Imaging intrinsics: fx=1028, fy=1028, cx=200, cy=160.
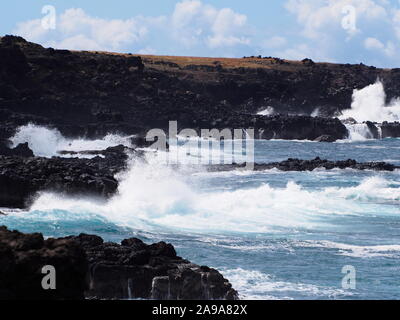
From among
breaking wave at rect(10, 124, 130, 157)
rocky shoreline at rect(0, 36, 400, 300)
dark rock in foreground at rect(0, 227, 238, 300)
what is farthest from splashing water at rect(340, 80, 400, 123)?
dark rock in foreground at rect(0, 227, 238, 300)

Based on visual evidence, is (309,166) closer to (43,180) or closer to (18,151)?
(18,151)

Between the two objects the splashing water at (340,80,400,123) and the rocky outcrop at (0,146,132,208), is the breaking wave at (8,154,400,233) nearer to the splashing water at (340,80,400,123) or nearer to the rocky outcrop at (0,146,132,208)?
the rocky outcrop at (0,146,132,208)

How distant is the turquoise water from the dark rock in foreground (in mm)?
→ 1584

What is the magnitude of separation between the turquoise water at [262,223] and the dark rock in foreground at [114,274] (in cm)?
158

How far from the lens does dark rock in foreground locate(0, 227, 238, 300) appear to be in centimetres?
1519

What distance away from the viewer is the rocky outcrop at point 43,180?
→ 3106 cm

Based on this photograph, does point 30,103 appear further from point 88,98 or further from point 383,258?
point 383,258

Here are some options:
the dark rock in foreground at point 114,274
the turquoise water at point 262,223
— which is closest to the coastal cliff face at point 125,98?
the turquoise water at point 262,223

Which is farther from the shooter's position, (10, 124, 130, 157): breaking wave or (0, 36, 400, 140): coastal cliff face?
(0, 36, 400, 140): coastal cliff face

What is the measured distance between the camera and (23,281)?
1520cm

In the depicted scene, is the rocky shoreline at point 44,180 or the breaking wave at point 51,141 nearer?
the rocky shoreline at point 44,180

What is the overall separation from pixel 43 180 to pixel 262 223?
6.87 m

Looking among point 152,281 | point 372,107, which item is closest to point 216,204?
→ point 152,281

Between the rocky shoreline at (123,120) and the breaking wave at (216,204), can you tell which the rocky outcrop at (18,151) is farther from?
the breaking wave at (216,204)
